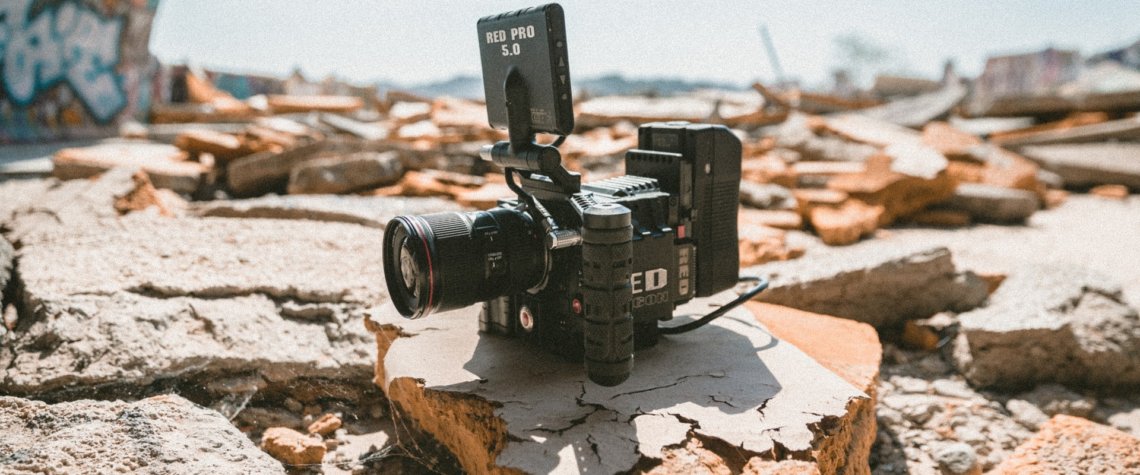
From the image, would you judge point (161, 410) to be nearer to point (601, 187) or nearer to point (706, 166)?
point (601, 187)

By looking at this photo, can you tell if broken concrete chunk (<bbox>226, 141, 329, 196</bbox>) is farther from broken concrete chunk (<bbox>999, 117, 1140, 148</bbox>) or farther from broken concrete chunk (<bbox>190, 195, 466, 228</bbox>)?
broken concrete chunk (<bbox>999, 117, 1140, 148</bbox>)

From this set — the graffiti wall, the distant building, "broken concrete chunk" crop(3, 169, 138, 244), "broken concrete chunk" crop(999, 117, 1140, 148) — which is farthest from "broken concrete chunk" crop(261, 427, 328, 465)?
the distant building

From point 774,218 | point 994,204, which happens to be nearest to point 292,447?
point 774,218

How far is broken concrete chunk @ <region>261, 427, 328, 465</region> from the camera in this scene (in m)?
2.38

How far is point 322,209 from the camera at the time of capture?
430cm

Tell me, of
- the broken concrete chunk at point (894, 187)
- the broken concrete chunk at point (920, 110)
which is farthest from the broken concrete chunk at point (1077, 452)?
the broken concrete chunk at point (920, 110)

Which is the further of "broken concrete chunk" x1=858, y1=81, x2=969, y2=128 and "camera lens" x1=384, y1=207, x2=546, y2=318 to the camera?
"broken concrete chunk" x1=858, y1=81, x2=969, y2=128

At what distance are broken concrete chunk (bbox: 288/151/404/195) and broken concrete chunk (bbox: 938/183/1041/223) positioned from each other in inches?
202

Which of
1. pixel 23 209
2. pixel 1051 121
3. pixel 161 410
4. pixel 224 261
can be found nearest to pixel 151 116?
pixel 23 209

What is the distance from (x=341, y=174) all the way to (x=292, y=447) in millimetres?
3575

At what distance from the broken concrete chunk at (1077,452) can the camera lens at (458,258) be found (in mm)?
1747

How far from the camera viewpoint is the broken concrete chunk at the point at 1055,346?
3.16 m

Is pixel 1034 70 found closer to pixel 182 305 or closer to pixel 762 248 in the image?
pixel 762 248

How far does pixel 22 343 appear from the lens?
2.60 meters
